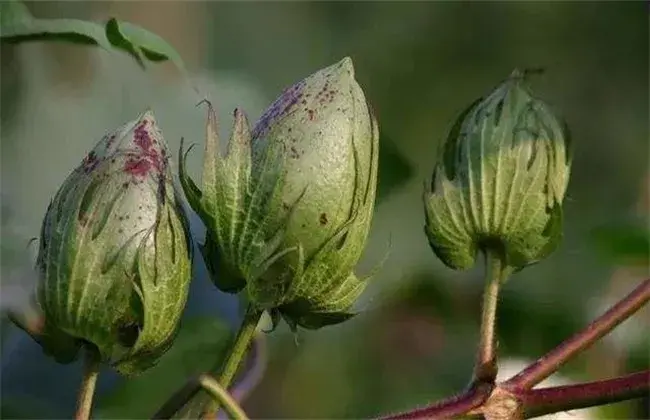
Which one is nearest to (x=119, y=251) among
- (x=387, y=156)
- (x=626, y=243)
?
(x=387, y=156)

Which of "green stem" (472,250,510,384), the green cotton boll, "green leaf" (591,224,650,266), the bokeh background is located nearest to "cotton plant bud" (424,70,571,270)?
"green stem" (472,250,510,384)

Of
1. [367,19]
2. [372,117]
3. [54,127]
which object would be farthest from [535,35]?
[372,117]

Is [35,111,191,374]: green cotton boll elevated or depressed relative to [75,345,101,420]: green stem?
elevated

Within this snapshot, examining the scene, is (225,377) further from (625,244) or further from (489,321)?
(625,244)

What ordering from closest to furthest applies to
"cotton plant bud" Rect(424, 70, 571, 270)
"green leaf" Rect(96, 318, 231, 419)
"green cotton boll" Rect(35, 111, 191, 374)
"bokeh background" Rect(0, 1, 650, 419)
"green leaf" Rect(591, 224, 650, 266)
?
"green cotton boll" Rect(35, 111, 191, 374)
"cotton plant bud" Rect(424, 70, 571, 270)
"green leaf" Rect(96, 318, 231, 419)
"bokeh background" Rect(0, 1, 650, 419)
"green leaf" Rect(591, 224, 650, 266)

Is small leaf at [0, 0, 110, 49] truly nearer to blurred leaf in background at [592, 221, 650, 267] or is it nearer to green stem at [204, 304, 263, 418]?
green stem at [204, 304, 263, 418]

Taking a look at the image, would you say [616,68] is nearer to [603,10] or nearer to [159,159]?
[603,10]
